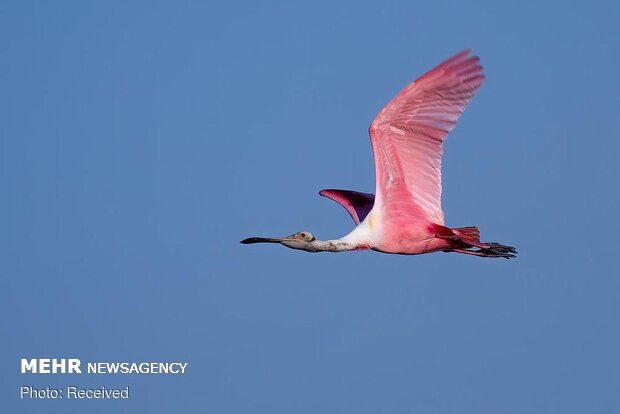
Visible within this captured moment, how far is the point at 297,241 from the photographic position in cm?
2330

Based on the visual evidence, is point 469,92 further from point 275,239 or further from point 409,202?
point 275,239

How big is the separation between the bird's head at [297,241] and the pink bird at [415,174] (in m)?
0.01

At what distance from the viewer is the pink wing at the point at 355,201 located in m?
25.4

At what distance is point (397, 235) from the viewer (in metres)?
22.8

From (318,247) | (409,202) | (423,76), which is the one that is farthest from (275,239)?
(423,76)

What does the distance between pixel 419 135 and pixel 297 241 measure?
2.52 m

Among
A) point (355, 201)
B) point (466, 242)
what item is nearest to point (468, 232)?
point (466, 242)

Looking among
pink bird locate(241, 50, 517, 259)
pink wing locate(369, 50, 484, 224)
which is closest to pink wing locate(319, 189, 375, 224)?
pink bird locate(241, 50, 517, 259)

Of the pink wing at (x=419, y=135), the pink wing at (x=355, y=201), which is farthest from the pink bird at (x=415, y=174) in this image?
the pink wing at (x=355, y=201)

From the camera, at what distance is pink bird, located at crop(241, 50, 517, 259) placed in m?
21.5

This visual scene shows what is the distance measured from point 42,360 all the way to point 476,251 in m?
9.52

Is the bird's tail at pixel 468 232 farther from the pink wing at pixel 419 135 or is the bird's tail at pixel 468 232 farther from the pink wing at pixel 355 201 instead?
the pink wing at pixel 355 201

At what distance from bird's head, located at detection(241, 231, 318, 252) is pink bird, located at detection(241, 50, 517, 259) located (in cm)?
1

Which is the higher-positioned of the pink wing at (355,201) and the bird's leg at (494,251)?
the pink wing at (355,201)
